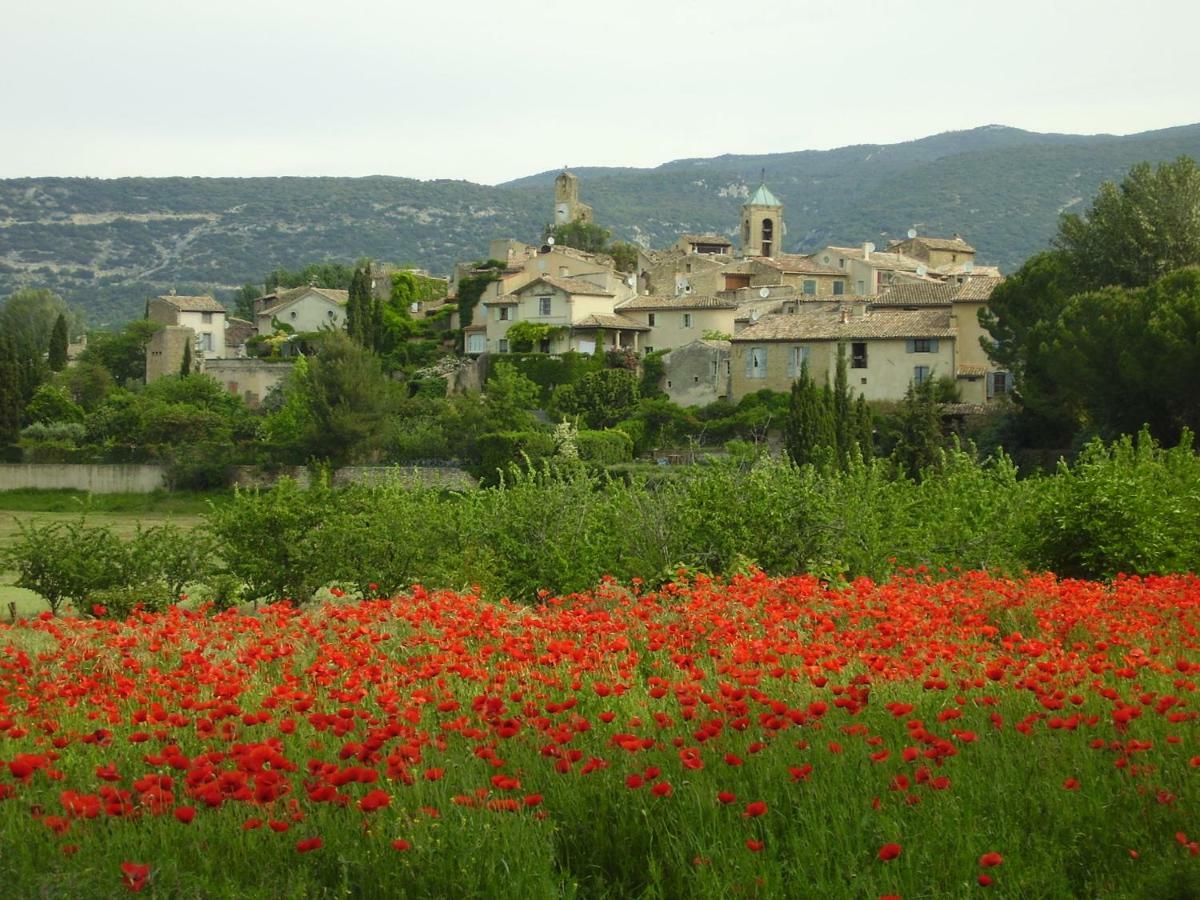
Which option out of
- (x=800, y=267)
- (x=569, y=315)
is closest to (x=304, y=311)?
(x=569, y=315)

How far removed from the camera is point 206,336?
312 feet

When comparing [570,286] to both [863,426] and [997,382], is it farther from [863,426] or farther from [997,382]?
[863,426]

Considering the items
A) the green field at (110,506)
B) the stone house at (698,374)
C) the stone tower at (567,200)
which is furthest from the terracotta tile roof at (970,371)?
the stone tower at (567,200)

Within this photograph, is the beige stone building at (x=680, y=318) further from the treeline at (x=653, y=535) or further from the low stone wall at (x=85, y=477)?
the treeline at (x=653, y=535)

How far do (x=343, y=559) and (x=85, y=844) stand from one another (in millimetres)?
15740

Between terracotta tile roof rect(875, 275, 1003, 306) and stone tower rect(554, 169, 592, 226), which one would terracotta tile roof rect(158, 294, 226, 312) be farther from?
terracotta tile roof rect(875, 275, 1003, 306)

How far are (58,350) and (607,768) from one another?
278ft

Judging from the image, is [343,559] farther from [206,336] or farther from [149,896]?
[206,336]

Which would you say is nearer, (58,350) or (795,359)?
(795,359)

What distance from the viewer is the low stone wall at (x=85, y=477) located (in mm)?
62500

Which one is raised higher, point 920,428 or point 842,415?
point 842,415

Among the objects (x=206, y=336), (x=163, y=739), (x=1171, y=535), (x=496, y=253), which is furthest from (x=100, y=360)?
(x=163, y=739)

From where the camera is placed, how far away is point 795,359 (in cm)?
6419

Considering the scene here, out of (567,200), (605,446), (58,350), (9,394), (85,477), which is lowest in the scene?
(85,477)
